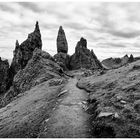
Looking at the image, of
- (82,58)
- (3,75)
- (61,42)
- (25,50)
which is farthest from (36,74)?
(61,42)

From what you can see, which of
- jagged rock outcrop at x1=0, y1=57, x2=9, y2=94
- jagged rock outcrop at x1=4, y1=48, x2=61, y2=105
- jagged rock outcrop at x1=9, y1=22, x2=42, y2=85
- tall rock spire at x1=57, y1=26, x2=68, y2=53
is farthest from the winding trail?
tall rock spire at x1=57, y1=26, x2=68, y2=53

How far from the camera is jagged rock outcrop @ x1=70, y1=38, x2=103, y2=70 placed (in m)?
142

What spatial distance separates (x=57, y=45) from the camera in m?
161

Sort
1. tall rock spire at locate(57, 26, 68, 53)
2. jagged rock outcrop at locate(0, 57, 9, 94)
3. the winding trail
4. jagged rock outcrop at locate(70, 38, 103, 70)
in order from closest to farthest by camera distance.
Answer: the winding trail < jagged rock outcrop at locate(70, 38, 103, 70) < jagged rock outcrop at locate(0, 57, 9, 94) < tall rock spire at locate(57, 26, 68, 53)

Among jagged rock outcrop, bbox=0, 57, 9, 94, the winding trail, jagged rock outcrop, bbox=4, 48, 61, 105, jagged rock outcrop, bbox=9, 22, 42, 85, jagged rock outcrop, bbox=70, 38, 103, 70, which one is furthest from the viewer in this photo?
jagged rock outcrop, bbox=0, 57, 9, 94

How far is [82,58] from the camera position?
143875mm

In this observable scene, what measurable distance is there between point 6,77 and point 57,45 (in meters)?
53.5

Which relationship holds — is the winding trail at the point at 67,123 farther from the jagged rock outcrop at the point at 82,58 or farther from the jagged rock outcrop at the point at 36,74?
the jagged rock outcrop at the point at 82,58

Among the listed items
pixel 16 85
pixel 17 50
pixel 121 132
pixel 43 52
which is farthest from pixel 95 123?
pixel 17 50

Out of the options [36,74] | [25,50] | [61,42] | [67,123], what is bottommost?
[67,123]

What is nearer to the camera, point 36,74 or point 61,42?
point 36,74

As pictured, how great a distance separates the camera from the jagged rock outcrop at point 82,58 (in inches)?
5602

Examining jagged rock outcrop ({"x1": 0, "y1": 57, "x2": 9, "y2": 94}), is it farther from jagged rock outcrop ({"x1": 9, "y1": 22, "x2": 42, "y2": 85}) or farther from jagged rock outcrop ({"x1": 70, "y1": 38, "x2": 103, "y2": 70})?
jagged rock outcrop ({"x1": 70, "y1": 38, "x2": 103, "y2": 70})

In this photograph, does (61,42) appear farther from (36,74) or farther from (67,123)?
(67,123)
